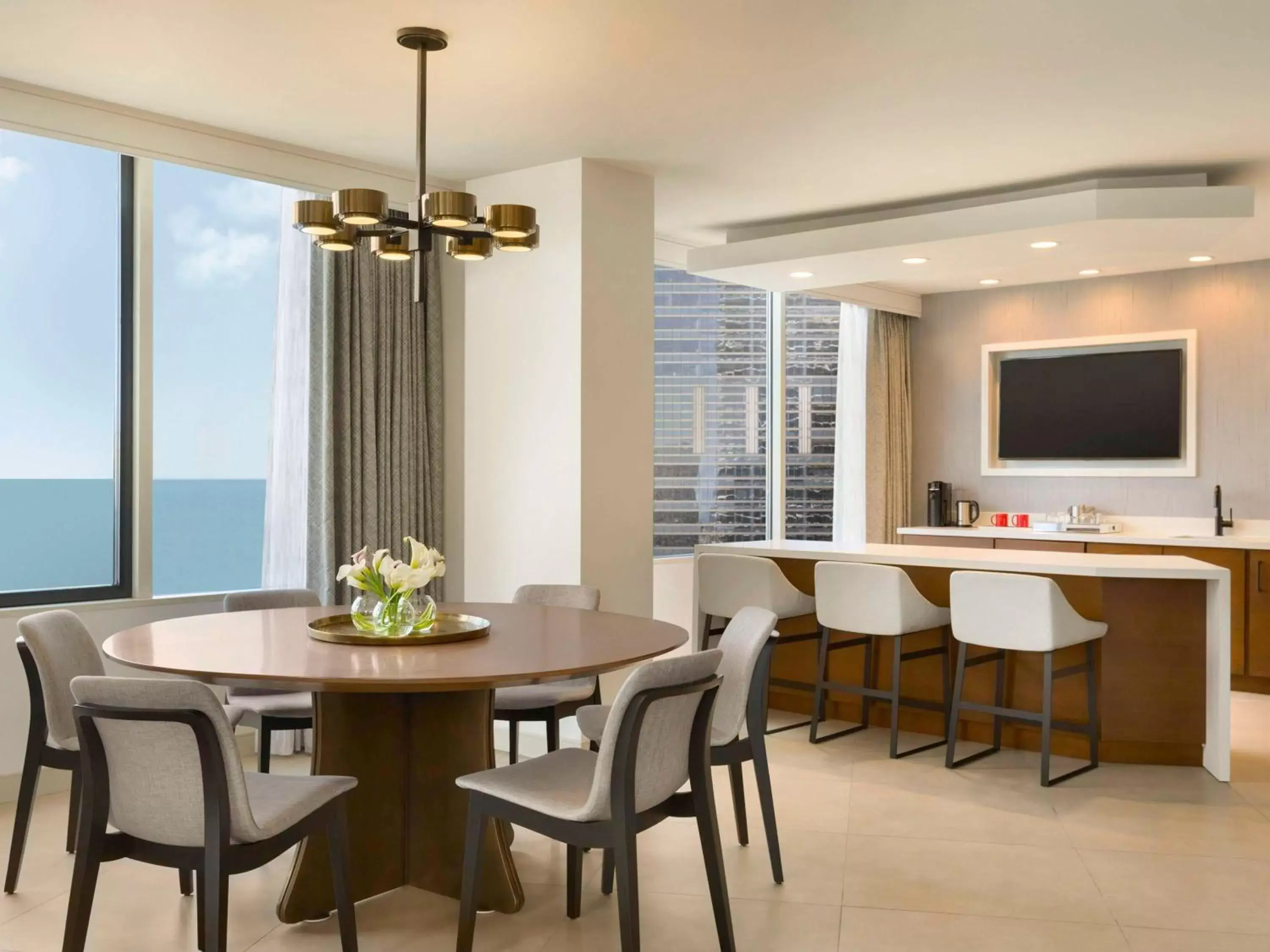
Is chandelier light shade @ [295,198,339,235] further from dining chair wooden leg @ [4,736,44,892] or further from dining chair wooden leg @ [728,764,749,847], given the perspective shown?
dining chair wooden leg @ [728,764,749,847]

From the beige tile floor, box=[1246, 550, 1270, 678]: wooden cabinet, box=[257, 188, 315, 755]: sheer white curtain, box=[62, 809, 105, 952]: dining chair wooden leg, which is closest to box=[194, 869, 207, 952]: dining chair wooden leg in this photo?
box=[62, 809, 105, 952]: dining chair wooden leg

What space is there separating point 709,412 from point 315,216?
4.08 meters

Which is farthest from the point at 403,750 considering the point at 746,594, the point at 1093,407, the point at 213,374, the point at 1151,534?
the point at 1093,407

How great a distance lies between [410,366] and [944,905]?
136 inches

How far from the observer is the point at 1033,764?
183 inches

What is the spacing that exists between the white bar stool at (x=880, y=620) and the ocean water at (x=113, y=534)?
258 cm

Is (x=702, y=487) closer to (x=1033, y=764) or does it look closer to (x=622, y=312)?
(x=622, y=312)

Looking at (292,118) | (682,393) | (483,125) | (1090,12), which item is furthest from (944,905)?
(682,393)

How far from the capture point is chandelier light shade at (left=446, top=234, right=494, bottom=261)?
3443 millimetres

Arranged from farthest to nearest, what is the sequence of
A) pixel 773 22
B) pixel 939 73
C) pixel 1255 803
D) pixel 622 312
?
pixel 622 312 < pixel 1255 803 < pixel 939 73 < pixel 773 22

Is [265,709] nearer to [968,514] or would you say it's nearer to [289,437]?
[289,437]

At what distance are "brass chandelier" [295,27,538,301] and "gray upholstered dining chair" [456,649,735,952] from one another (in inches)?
57.6

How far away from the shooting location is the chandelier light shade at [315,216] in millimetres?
3168

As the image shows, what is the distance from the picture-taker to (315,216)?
125 inches
